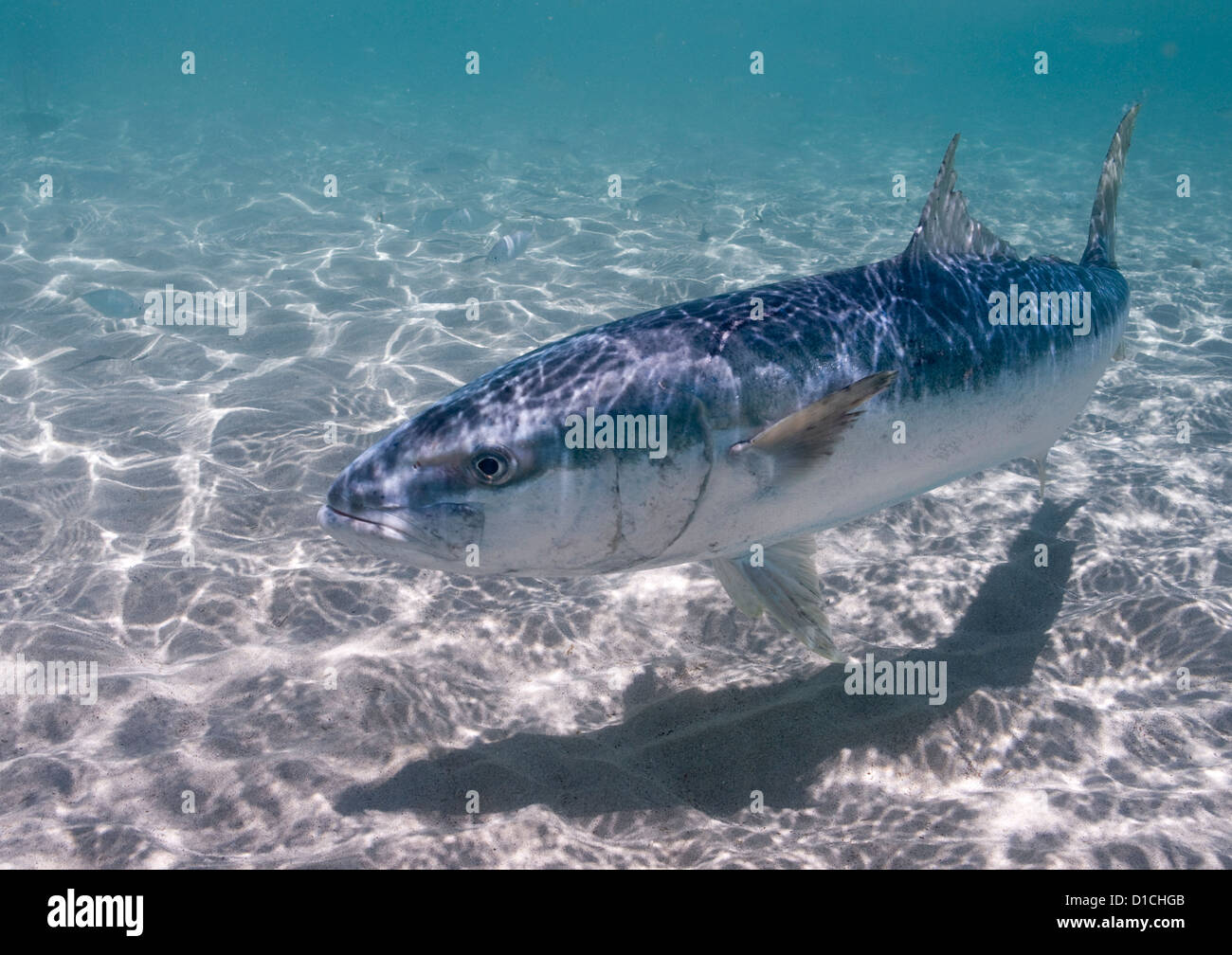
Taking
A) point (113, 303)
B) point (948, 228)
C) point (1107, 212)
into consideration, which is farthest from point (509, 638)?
point (113, 303)

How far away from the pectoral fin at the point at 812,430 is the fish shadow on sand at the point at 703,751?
166 cm

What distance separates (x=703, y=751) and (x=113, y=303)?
405 inches

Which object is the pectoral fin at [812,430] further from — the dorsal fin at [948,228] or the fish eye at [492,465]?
the dorsal fin at [948,228]

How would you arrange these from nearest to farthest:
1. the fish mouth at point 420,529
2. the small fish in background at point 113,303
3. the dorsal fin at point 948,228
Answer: the fish mouth at point 420,529, the dorsal fin at point 948,228, the small fish in background at point 113,303

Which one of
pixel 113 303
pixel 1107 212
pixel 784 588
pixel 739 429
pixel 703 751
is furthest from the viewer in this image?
pixel 113 303

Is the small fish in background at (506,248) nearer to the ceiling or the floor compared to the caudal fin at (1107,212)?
nearer to the ceiling

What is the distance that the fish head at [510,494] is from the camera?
257 cm

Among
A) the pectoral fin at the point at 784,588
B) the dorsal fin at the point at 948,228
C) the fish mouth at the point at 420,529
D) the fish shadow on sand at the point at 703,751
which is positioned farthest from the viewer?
the dorsal fin at the point at 948,228

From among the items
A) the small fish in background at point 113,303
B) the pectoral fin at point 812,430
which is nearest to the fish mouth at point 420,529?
the pectoral fin at point 812,430

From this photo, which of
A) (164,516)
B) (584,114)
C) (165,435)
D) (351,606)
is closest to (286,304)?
(165,435)

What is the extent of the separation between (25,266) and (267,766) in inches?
560

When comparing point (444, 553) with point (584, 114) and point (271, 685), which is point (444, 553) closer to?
point (271, 685)

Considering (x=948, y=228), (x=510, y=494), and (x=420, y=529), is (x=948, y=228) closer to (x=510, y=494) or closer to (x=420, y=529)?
(x=510, y=494)

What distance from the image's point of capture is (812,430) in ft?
8.93
